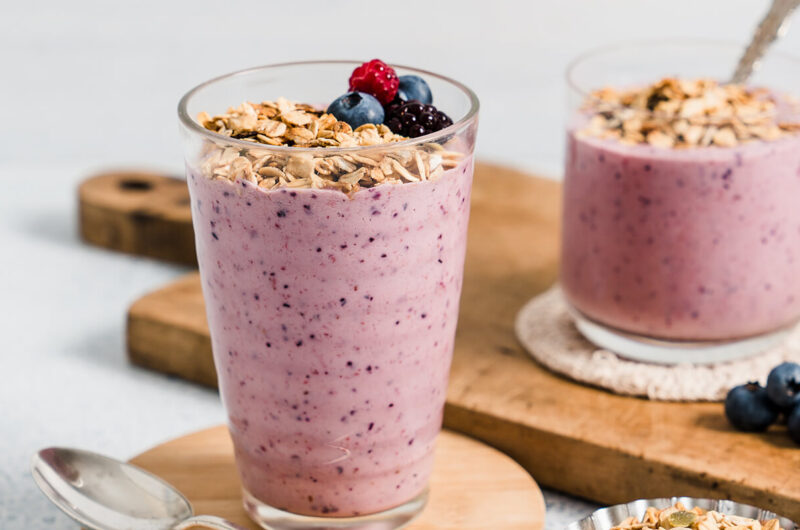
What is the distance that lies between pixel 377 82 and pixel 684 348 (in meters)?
0.76

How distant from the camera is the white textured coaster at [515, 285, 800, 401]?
1612 millimetres

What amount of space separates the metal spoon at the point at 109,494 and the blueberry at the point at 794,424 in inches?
30.3

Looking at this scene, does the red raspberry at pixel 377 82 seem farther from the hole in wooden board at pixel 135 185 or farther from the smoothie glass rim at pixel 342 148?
the hole in wooden board at pixel 135 185

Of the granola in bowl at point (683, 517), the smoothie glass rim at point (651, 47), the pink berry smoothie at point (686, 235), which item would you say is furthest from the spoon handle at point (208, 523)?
the smoothie glass rim at point (651, 47)

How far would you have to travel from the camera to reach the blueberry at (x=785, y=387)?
4.83ft

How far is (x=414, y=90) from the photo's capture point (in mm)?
1264

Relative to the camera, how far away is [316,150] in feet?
3.59

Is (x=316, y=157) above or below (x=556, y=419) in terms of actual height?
above

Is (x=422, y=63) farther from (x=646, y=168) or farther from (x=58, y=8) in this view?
(x=646, y=168)

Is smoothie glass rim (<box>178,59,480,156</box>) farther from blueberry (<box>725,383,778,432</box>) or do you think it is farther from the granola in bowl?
blueberry (<box>725,383,778,432</box>)

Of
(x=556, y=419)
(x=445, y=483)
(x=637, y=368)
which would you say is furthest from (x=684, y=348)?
(x=445, y=483)

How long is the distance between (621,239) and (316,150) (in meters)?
0.71

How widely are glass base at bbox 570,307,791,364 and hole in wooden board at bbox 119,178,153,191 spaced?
3.69 feet

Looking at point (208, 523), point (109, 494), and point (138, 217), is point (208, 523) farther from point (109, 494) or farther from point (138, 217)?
point (138, 217)
